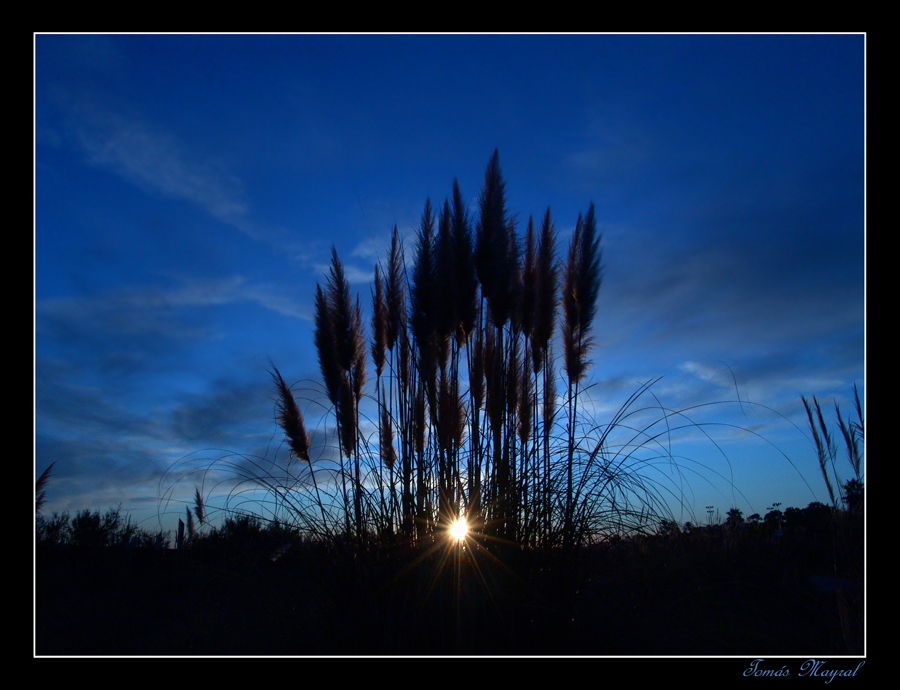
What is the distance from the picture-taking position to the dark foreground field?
237cm

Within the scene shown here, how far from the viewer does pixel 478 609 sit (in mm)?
2381

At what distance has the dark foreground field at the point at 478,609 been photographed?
2.37m

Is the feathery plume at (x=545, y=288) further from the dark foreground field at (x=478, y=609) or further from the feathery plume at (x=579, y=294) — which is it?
the dark foreground field at (x=478, y=609)

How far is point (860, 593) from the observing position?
9.13 feet

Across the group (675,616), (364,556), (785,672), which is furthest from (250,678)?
(785,672)

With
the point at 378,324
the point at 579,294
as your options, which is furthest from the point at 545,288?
the point at 378,324

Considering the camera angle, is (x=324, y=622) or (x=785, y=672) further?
(x=324, y=622)

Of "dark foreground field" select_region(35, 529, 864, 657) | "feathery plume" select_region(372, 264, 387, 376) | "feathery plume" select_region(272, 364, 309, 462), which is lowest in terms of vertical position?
"dark foreground field" select_region(35, 529, 864, 657)

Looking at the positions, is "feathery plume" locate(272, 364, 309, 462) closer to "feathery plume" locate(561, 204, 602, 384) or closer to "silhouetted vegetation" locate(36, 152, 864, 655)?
"silhouetted vegetation" locate(36, 152, 864, 655)

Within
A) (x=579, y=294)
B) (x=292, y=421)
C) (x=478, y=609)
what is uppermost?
(x=579, y=294)

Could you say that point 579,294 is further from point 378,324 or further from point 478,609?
point 478,609

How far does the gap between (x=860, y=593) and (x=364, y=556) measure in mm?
2733

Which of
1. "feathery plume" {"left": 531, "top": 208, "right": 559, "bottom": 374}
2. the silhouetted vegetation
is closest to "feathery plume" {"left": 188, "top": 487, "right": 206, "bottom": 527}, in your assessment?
the silhouetted vegetation

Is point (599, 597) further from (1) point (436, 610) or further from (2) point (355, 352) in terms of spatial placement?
(2) point (355, 352)
